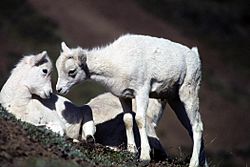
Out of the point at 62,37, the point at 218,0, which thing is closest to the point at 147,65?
the point at 62,37

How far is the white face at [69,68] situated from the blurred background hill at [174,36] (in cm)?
1724

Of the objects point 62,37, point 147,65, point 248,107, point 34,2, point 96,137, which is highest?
point 34,2

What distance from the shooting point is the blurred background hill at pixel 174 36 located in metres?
36.0

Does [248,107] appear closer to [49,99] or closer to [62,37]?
[62,37]

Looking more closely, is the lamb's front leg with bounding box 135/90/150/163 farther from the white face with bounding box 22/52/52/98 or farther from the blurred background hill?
the blurred background hill

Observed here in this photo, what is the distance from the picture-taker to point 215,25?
188 feet

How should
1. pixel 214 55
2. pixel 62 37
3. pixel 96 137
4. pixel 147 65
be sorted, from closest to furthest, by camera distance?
pixel 147 65 < pixel 96 137 < pixel 62 37 < pixel 214 55

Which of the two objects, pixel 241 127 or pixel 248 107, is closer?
pixel 241 127

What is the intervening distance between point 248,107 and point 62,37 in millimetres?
11075

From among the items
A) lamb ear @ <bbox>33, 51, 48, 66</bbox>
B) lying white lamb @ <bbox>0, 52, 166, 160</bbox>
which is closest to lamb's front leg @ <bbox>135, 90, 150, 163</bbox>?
lying white lamb @ <bbox>0, 52, 166, 160</bbox>

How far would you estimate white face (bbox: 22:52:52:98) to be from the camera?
14844 mm

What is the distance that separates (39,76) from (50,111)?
1.96 feet

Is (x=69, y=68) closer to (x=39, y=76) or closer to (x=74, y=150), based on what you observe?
(x=39, y=76)

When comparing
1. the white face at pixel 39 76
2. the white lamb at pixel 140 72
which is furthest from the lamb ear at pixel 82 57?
the white face at pixel 39 76
